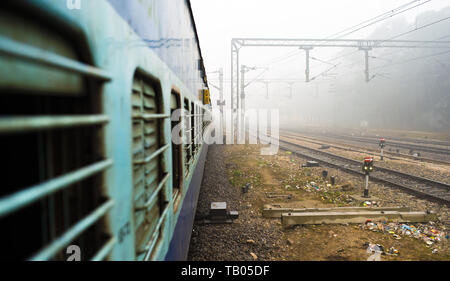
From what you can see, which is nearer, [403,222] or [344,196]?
[403,222]

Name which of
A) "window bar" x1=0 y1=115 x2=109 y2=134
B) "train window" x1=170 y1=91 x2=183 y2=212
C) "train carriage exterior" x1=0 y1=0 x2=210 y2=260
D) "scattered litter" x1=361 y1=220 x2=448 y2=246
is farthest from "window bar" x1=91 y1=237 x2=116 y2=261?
"scattered litter" x1=361 y1=220 x2=448 y2=246

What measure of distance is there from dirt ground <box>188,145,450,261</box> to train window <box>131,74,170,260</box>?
9.84 ft

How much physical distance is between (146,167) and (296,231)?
15.6 feet

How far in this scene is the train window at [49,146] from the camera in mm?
635

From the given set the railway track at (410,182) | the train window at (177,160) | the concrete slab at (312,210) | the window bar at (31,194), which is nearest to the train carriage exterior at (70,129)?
the window bar at (31,194)

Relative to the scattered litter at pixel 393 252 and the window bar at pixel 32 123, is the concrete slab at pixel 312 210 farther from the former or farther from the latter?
the window bar at pixel 32 123

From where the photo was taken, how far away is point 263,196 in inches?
314

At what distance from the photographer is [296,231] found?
18.4 ft

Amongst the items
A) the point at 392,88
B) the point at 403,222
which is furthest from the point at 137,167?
the point at 392,88

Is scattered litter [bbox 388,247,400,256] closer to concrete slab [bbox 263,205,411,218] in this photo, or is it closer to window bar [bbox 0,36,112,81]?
concrete slab [bbox 263,205,411,218]

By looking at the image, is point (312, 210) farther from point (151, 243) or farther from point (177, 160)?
point (151, 243)

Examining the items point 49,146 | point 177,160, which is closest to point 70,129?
point 49,146
